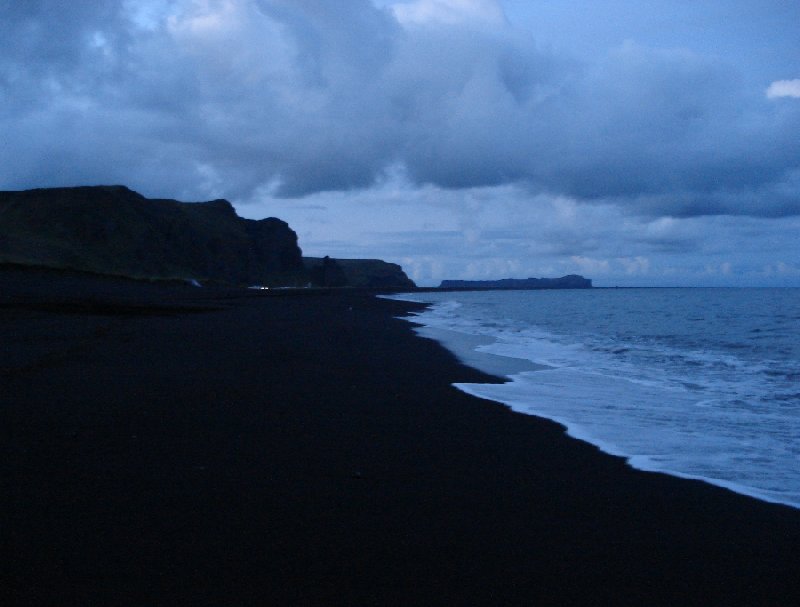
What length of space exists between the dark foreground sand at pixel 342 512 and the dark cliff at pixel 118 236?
64.8 metres

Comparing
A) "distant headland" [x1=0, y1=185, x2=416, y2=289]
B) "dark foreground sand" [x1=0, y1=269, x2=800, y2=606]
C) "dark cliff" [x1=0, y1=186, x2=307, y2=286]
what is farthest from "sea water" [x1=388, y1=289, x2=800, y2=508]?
"dark cliff" [x1=0, y1=186, x2=307, y2=286]

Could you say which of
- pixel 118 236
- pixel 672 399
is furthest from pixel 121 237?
pixel 672 399

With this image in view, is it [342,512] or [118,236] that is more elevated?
[118,236]

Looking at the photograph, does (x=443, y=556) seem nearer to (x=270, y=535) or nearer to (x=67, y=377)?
(x=270, y=535)

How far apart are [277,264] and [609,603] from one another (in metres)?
151

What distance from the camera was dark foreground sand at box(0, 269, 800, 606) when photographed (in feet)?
13.0

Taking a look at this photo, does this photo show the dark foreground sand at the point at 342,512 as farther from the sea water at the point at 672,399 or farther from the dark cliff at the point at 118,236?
the dark cliff at the point at 118,236

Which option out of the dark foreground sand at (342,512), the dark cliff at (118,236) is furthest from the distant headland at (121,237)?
the dark foreground sand at (342,512)

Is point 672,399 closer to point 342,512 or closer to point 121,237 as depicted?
point 342,512

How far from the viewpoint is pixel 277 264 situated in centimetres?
15188

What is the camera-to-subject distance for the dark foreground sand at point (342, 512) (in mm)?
3965

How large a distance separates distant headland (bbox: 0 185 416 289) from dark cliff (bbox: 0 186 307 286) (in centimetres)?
12

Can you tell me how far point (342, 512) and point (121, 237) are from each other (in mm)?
101272

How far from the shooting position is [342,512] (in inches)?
204
